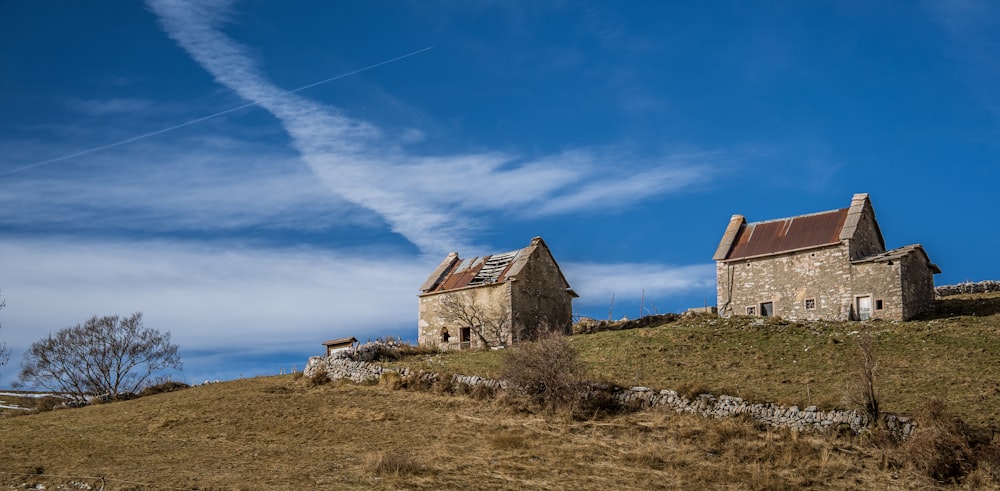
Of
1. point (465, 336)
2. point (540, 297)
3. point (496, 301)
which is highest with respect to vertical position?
point (540, 297)

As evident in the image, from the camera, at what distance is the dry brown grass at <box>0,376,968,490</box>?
25875 millimetres

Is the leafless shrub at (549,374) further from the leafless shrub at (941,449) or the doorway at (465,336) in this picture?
the doorway at (465,336)

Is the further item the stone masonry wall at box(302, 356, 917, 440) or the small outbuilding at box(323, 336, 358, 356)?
the small outbuilding at box(323, 336, 358, 356)

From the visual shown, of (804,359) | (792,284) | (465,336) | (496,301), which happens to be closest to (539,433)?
(804,359)

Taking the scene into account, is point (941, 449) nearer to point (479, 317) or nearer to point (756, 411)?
point (756, 411)

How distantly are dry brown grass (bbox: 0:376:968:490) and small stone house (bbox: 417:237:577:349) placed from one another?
43.0 ft

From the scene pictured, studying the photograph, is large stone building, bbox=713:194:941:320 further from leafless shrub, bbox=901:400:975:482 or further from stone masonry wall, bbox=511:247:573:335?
leafless shrub, bbox=901:400:975:482

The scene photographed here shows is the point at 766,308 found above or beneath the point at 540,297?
beneath

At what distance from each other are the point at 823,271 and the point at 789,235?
308cm

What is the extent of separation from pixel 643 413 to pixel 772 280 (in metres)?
19.0

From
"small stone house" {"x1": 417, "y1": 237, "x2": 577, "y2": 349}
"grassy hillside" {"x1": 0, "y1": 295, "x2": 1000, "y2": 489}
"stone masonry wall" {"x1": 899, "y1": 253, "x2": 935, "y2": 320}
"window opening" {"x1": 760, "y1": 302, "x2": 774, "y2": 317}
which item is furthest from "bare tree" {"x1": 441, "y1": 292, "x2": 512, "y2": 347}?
"stone masonry wall" {"x1": 899, "y1": 253, "x2": 935, "y2": 320}

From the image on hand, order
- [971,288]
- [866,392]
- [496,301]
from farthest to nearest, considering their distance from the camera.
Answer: [971,288] < [496,301] < [866,392]

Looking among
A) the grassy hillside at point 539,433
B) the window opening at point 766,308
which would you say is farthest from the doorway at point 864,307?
the window opening at point 766,308

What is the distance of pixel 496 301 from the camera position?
163 ft
